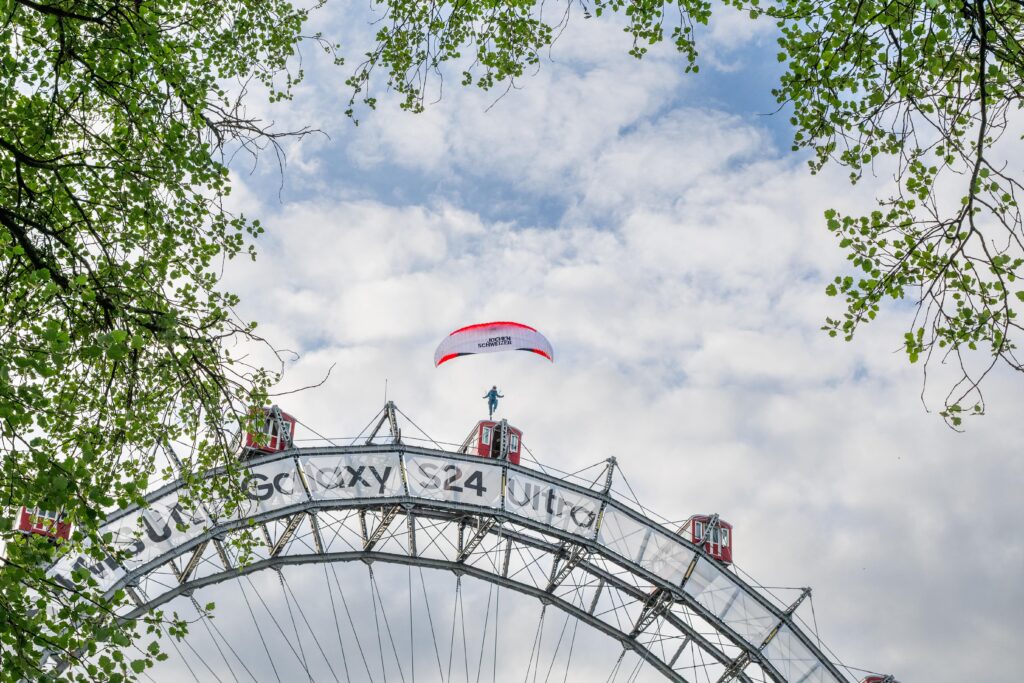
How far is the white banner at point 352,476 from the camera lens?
68.9 ft

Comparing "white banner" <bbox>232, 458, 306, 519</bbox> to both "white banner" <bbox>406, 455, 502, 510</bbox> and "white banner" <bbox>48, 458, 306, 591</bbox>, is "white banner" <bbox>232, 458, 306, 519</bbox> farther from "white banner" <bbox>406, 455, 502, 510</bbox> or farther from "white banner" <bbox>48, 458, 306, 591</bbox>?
"white banner" <bbox>406, 455, 502, 510</bbox>

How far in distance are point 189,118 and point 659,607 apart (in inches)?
645

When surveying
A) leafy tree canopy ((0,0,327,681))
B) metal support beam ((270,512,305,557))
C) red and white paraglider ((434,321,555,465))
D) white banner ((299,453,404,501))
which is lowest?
leafy tree canopy ((0,0,327,681))

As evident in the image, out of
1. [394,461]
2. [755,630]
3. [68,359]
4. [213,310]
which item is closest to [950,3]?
[213,310]

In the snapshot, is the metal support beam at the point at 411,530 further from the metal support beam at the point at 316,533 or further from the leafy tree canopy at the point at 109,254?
the leafy tree canopy at the point at 109,254

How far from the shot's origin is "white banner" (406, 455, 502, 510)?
2162 cm

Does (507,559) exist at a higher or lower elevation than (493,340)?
lower

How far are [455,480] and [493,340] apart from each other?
3692 millimetres

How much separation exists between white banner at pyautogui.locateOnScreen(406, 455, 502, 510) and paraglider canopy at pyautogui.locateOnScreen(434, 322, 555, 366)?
297 cm

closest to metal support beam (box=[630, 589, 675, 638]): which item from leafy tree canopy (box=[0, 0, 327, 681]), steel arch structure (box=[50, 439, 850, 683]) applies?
steel arch structure (box=[50, 439, 850, 683])

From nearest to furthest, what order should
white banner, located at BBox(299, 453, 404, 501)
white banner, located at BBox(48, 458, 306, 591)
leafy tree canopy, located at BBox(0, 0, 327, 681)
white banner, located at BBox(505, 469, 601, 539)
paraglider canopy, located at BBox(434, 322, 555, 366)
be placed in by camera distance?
leafy tree canopy, located at BBox(0, 0, 327, 681) → white banner, located at BBox(48, 458, 306, 591) → white banner, located at BBox(299, 453, 404, 501) → white banner, located at BBox(505, 469, 601, 539) → paraglider canopy, located at BBox(434, 322, 555, 366)

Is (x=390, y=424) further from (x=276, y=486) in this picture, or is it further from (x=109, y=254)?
(x=109, y=254)

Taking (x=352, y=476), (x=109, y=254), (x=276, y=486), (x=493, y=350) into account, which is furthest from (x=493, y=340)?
(x=109, y=254)

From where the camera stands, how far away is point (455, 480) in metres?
21.9
